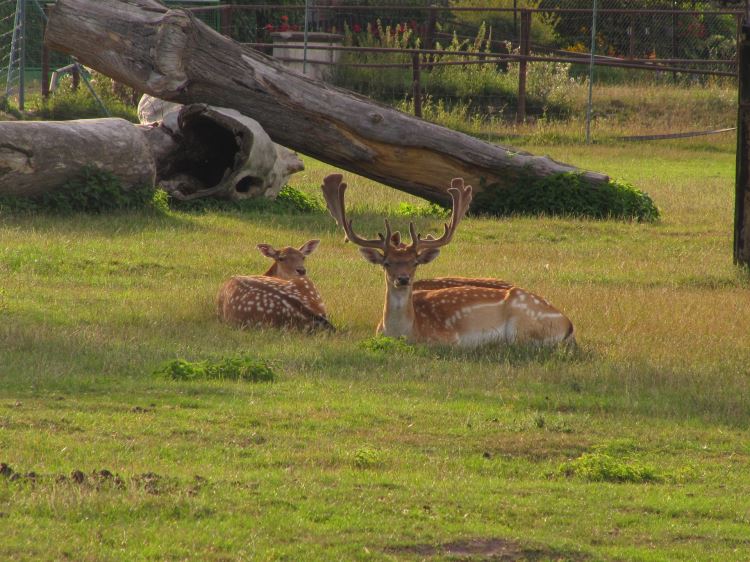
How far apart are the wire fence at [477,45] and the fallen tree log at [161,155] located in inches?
428

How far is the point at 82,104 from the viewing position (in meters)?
28.4

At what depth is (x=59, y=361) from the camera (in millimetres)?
9344

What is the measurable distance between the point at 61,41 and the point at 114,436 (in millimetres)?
10355

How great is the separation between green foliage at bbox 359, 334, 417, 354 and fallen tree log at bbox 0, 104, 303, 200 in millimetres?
6562

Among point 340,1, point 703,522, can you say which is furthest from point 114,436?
point 340,1

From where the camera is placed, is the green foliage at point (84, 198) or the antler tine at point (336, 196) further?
the green foliage at point (84, 198)

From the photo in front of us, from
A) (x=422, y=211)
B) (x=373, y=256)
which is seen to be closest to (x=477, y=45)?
(x=422, y=211)

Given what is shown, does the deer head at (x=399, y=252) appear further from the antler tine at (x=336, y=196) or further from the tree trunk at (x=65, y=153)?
the tree trunk at (x=65, y=153)

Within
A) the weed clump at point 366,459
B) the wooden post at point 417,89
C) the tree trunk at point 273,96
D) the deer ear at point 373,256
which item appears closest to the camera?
the weed clump at point 366,459

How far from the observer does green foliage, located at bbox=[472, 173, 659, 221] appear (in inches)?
724

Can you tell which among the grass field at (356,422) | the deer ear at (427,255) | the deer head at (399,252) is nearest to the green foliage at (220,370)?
the grass field at (356,422)

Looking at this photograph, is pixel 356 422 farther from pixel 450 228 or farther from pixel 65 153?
pixel 65 153

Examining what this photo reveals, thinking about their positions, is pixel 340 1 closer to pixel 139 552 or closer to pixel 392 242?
pixel 392 242

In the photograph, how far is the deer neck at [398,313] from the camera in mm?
10625
